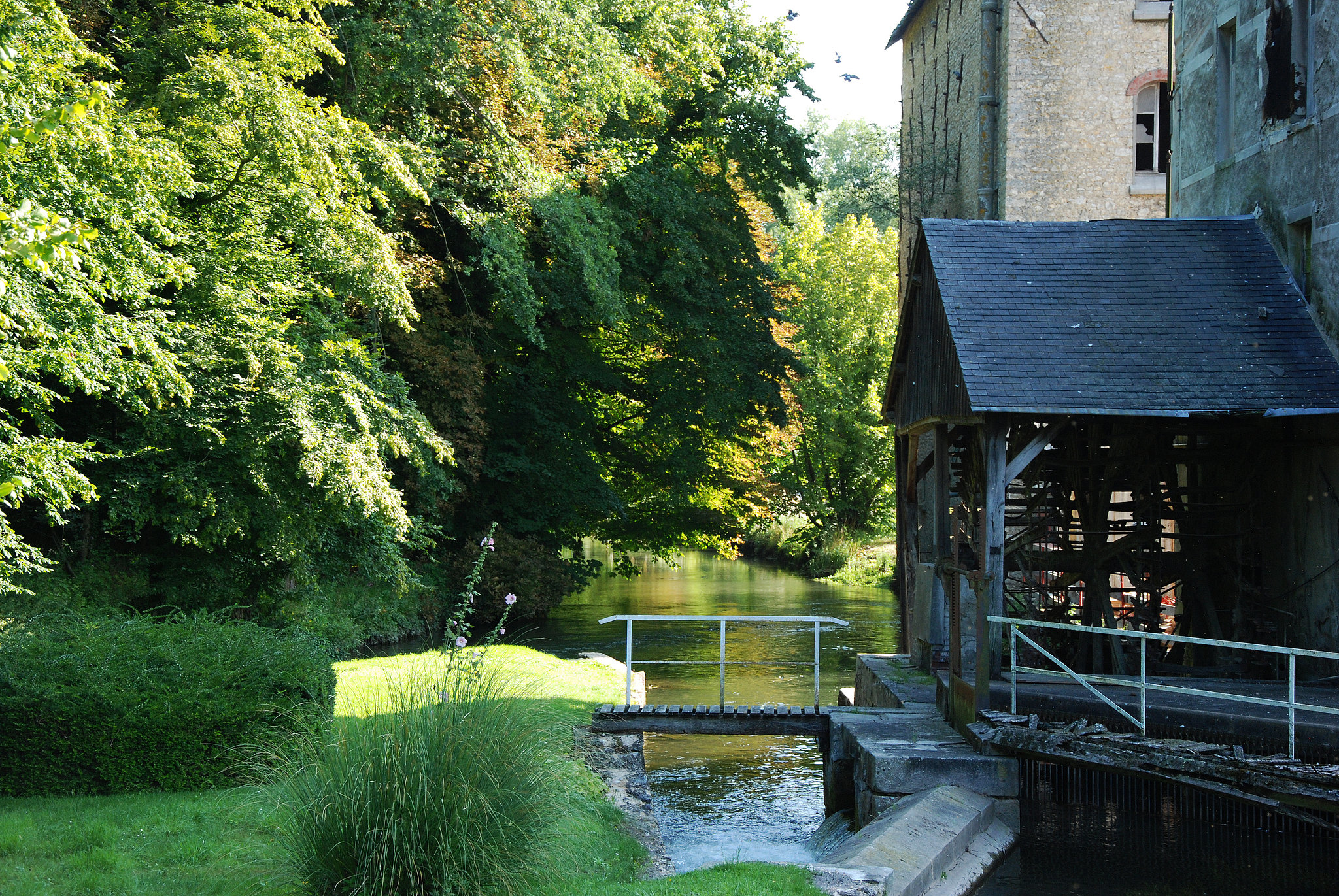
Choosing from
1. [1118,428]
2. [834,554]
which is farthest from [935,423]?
[834,554]

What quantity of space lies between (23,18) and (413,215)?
330 inches

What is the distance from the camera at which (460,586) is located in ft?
68.3

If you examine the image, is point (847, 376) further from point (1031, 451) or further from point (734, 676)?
point (1031, 451)

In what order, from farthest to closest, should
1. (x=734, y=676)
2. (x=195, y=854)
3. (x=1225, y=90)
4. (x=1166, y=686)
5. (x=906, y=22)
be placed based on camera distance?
1. (x=906, y=22)
2. (x=734, y=676)
3. (x=1225, y=90)
4. (x=1166, y=686)
5. (x=195, y=854)

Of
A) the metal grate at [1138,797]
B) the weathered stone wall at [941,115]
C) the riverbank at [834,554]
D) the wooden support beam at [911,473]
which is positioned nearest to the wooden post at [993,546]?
the metal grate at [1138,797]

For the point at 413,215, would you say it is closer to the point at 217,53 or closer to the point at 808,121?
the point at 217,53

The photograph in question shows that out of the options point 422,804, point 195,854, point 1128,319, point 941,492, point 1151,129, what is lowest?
point 195,854

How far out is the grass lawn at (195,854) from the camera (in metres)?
5.75

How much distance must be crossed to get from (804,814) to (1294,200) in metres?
8.00

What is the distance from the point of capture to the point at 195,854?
637 centimetres

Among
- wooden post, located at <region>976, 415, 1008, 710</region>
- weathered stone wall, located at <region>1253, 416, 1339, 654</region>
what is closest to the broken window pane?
weathered stone wall, located at <region>1253, 416, 1339, 654</region>

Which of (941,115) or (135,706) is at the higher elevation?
(941,115)

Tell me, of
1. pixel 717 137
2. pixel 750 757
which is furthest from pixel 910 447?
pixel 717 137

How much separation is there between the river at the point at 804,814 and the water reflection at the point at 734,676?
31 millimetres
